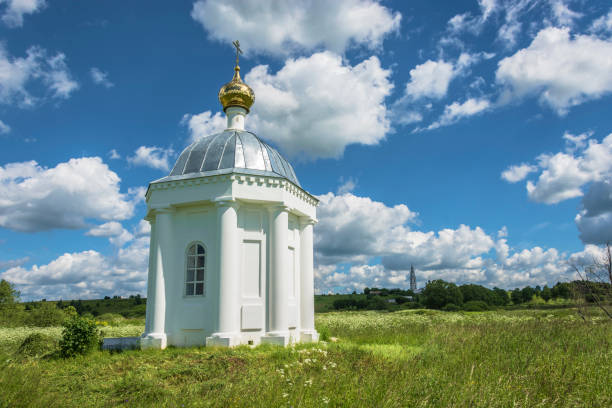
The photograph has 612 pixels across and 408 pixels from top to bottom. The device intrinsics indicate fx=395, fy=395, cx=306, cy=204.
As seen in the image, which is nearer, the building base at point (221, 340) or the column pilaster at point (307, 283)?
the building base at point (221, 340)

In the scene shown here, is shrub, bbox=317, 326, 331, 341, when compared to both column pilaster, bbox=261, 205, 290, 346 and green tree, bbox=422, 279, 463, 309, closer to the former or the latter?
column pilaster, bbox=261, 205, 290, 346

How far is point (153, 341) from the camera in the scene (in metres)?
12.8

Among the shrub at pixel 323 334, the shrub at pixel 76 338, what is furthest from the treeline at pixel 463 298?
the shrub at pixel 76 338

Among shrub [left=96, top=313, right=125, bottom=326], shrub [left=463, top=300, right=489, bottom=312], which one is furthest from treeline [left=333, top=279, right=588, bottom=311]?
shrub [left=96, top=313, right=125, bottom=326]

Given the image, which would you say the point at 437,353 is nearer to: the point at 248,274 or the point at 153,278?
the point at 248,274

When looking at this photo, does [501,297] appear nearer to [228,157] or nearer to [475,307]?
[475,307]

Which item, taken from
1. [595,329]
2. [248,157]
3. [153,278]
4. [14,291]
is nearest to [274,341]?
[153,278]

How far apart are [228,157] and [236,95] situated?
381 cm

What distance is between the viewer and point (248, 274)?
13.5 meters

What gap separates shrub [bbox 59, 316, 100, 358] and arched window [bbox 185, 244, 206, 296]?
3106 millimetres

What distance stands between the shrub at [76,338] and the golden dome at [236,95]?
10.0 metres

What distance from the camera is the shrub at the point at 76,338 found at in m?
12.0

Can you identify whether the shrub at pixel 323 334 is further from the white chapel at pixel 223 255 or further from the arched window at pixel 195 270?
the arched window at pixel 195 270

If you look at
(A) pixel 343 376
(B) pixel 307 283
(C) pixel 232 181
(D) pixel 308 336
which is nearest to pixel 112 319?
(B) pixel 307 283
